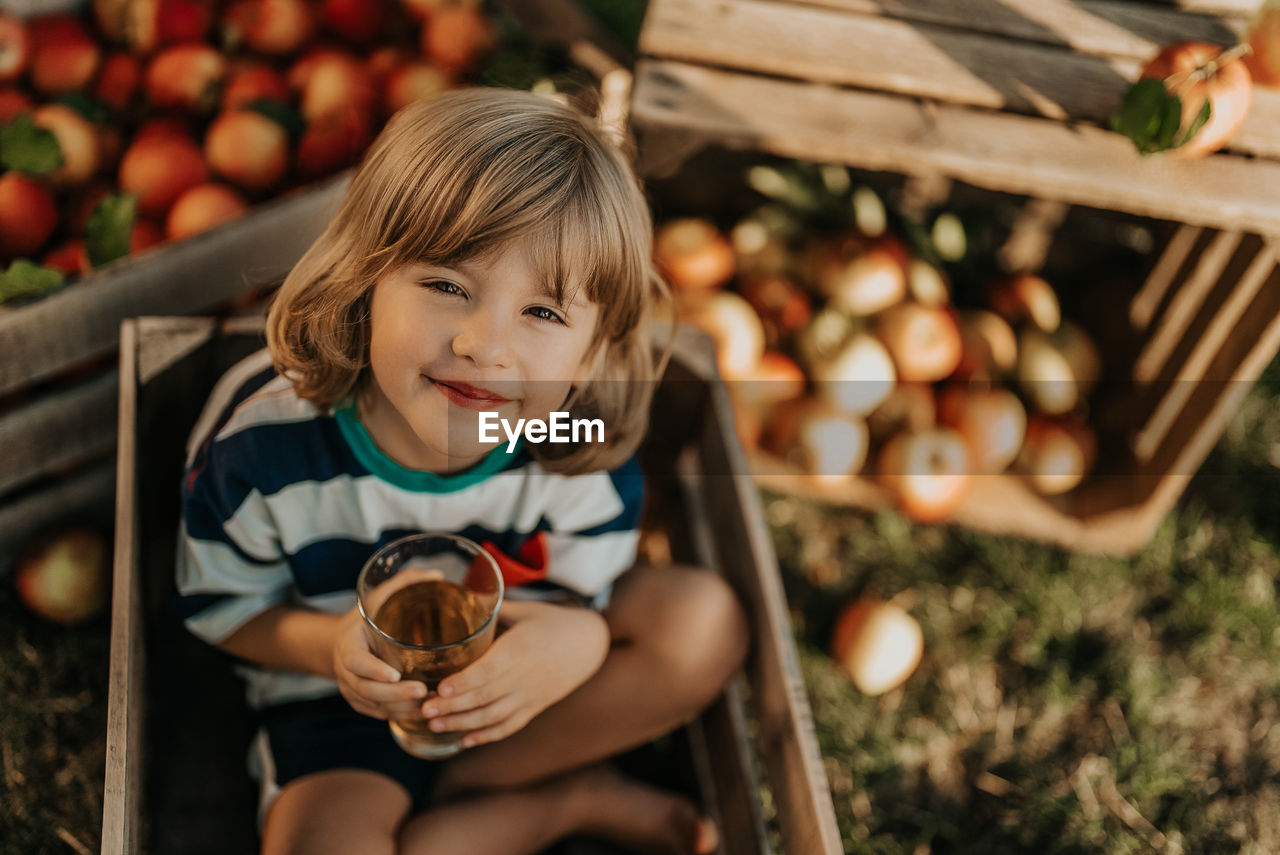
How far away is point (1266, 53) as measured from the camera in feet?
6.01

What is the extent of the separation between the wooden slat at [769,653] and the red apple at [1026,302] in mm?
954

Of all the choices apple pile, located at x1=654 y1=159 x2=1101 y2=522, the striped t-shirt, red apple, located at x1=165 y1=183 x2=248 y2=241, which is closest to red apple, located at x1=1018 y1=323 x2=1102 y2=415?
apple pile, located at x1=654 y1=159 x2=1101 y2=522

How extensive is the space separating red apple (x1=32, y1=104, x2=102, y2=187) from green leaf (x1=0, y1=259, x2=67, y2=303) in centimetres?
36

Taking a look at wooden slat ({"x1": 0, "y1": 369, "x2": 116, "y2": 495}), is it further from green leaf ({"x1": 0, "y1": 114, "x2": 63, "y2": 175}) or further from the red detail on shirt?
the red detail on shirt

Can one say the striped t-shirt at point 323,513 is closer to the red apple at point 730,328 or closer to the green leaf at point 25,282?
the green leaf at point 25,282

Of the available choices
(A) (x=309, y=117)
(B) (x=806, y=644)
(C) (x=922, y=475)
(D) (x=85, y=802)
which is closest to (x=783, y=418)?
(C) (x=922, y=475)

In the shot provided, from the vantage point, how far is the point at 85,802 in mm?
1604

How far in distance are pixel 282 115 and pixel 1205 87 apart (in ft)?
4.97

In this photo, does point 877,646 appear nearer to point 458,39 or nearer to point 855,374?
point 855,374

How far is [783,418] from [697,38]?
2.68 ft

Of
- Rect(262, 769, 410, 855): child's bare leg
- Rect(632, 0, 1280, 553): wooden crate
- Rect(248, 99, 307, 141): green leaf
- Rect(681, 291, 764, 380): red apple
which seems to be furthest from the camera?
Rect(681, 291, 764, 380): red apple

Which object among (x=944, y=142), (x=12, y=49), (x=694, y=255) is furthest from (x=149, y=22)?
(x=944, y=142)

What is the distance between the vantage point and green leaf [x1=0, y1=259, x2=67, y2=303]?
1421mm

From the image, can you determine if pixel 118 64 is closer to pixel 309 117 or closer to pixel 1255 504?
pixel 309 117
